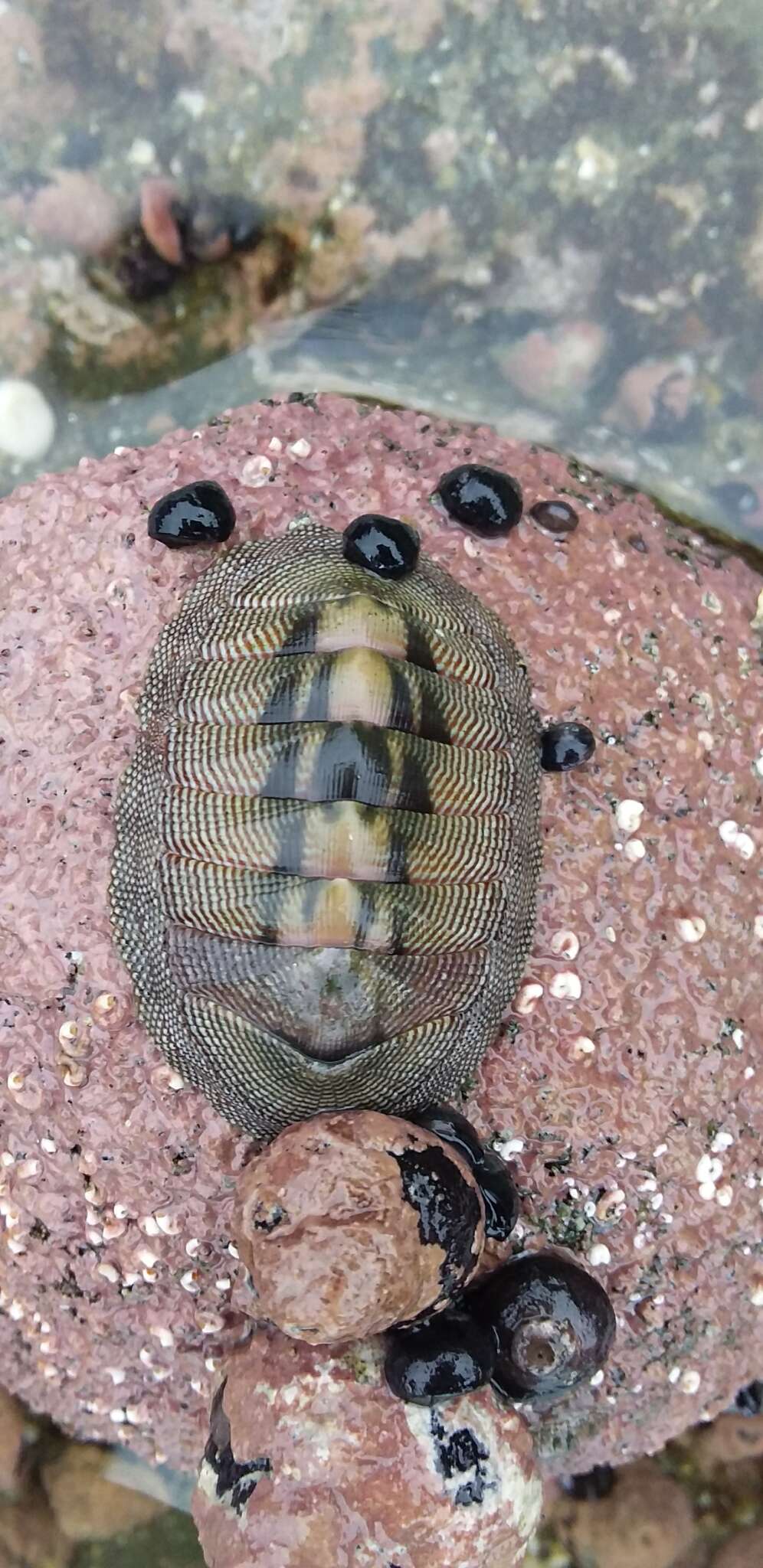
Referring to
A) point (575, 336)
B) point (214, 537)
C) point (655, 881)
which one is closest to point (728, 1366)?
point (655, 881)

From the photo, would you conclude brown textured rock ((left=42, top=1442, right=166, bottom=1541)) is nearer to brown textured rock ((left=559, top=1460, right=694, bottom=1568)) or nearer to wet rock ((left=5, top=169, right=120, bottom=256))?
brown textured rock ((left=559, top=1460, right=694, bottom=1568))


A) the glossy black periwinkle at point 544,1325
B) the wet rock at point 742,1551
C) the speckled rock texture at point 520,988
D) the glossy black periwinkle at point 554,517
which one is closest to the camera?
the glossy black periwinkle at point 544,1325

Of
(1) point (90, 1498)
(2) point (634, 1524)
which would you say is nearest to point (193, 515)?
(1) point (90, 1498)

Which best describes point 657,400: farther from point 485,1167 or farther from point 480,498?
point 485,1167

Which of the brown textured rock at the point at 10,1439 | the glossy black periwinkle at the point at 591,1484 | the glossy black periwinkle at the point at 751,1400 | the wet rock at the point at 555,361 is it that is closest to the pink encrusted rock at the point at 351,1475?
the glossy black periwinkle at the point at 591,1484

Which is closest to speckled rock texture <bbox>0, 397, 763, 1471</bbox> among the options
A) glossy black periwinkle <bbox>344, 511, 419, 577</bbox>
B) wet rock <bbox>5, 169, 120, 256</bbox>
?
glossy black periwinkle <bbox>344, 511, 419, 577</bbox>

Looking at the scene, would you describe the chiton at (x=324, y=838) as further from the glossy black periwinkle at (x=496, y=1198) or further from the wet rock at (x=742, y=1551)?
the wet rock at (x=742, y=1551)
